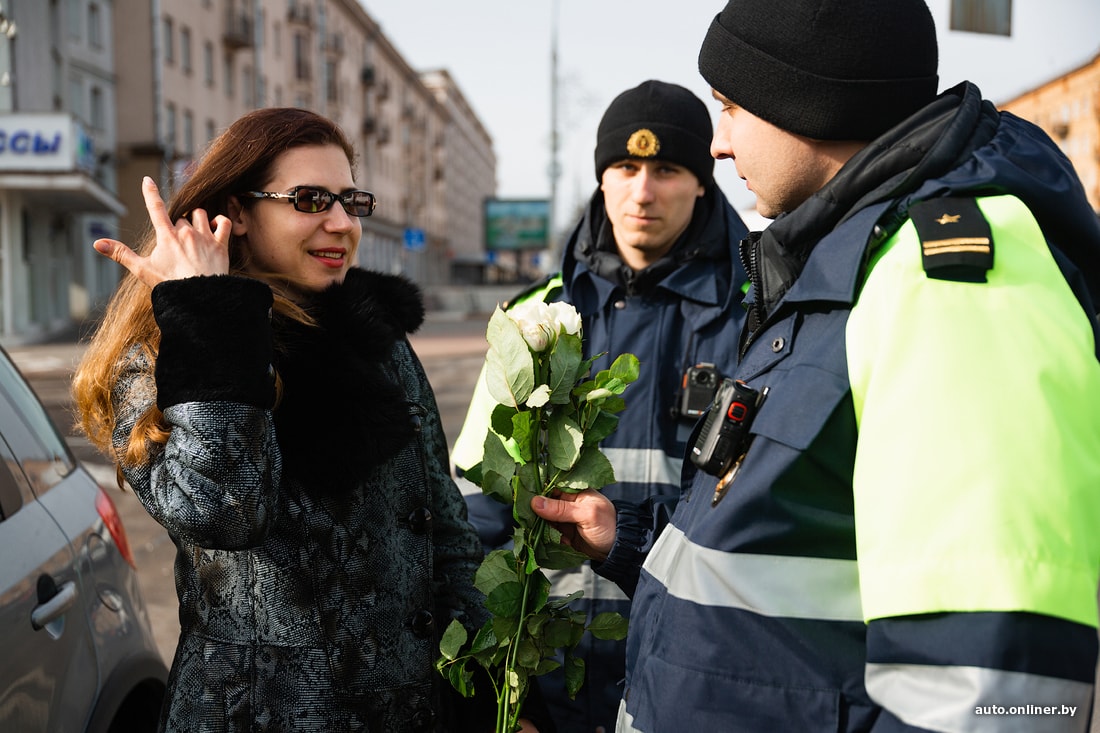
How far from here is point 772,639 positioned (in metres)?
1.27

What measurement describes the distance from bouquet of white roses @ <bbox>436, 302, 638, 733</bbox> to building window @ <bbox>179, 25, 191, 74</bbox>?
115 ft

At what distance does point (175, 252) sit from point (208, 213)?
14.1 inches

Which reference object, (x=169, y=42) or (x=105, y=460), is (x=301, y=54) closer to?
(x=169, y=42)

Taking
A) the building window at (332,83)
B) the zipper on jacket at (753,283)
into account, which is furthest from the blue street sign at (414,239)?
the zipper on jacket at (753,283)

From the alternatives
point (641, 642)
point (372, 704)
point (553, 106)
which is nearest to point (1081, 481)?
point (641, 642)

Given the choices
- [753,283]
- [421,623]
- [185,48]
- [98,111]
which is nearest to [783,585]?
[753,283]

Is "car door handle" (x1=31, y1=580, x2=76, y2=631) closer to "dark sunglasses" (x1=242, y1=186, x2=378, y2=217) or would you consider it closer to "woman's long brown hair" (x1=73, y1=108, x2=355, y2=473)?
"woman's long brown hair" (x1=73, y1=108, x2=355, y2=473)

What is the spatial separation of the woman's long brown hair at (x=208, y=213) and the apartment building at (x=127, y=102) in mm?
135

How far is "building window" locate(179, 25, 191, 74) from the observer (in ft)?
108

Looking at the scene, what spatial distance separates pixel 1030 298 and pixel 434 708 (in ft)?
4.79

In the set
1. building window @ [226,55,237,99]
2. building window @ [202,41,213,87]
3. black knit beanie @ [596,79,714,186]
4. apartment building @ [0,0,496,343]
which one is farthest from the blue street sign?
black knit beanie @ [596,79,714,186]

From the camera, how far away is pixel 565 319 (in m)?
1.86

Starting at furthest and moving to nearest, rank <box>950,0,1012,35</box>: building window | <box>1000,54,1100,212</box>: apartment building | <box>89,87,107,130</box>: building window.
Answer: <box>1000,54,1100,212</box>: apartment building < <box>89,87,107,130</box>: building window < <box>950,0,1012,35</box>: building window

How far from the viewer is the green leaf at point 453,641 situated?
6.24ft
